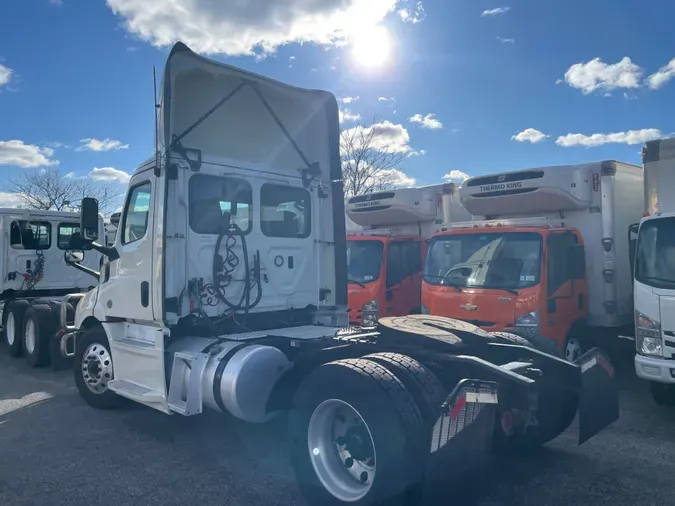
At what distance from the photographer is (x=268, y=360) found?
493cm

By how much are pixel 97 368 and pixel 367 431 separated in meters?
4.05

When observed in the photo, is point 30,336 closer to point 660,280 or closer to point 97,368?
point 97,368

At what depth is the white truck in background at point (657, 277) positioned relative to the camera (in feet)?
19.8

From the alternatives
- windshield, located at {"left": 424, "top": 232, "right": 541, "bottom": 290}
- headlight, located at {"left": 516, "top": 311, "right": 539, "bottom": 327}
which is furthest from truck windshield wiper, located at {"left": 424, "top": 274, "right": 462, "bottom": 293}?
headlight, located at {"left": 516, "top": 311, "right": 539, "bottom": 327}

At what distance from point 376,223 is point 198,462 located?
282 inches

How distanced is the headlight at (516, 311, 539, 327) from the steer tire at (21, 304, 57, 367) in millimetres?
7507

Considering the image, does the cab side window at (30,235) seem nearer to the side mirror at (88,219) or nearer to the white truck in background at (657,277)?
the side mirror at (88,219)

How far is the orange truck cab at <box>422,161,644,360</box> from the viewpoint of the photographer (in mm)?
7684

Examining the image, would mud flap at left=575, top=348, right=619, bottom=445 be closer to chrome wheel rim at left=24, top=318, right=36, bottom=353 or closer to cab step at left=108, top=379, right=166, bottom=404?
cab step at left=108, top=379, right=166, bottom=404

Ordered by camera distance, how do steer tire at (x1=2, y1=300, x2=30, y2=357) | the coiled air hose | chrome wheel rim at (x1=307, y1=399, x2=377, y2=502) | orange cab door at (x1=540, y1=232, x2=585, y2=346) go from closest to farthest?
chrome wheel rim at (x1=307, y1=399, x2=377, y2=502) → the coiled air hose → orange cab door at (x1=540, y1=232, x2=585, y2=346) → steer tire at (x1=2, y1=300, x2=30, y2=357)

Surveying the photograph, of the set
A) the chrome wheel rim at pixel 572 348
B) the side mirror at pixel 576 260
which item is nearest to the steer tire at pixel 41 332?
the chrome wheel rim at pixel 572 348

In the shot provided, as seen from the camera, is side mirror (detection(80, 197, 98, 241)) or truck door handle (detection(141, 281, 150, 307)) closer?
truck door handle (detection(141, 281, 150, 307))

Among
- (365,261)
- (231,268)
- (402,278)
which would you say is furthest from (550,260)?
(231,268)

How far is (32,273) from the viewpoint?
440 inches
